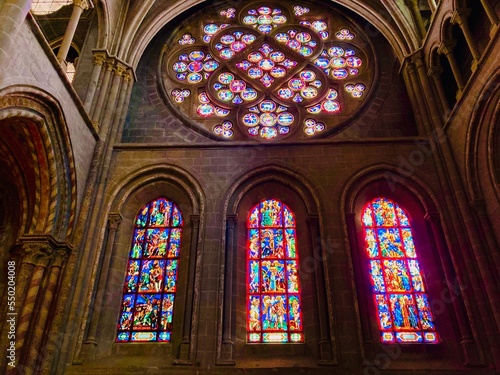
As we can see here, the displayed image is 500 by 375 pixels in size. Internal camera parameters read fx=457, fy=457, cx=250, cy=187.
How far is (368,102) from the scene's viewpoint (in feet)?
38.7

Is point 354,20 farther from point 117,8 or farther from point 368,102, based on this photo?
point 117,8

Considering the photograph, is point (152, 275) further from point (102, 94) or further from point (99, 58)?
point (99, 58)

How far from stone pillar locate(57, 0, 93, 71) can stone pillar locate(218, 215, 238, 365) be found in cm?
468

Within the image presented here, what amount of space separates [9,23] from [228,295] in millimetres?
5765

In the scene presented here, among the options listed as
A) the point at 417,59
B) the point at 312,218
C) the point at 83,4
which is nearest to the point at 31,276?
the point at 312,218

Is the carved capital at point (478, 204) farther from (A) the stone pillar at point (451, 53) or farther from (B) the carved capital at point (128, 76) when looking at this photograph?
(B) the carved capital at point (128, 76)

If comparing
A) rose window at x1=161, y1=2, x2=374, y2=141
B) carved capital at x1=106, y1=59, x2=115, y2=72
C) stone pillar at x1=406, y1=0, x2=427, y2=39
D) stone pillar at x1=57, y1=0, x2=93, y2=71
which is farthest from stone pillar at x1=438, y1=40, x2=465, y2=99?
stone pillar at x1=57, y1=0, x2=93, y2=71

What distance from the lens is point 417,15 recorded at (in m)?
11.9

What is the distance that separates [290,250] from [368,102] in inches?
186

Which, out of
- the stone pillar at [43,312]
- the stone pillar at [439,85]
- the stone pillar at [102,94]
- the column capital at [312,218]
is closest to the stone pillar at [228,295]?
the column capital at [312,218]

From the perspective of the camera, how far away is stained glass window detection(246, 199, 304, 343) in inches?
342

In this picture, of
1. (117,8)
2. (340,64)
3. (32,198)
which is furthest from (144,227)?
(340,64)

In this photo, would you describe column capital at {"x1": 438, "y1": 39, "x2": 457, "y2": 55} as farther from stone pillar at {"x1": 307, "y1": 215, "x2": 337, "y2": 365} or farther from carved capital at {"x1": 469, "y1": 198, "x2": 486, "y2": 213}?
stone pillar at {"x1": 307, "y1": 215, "x2": 337, "y2": 365}

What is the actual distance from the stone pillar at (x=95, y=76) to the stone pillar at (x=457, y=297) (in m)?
7.75
